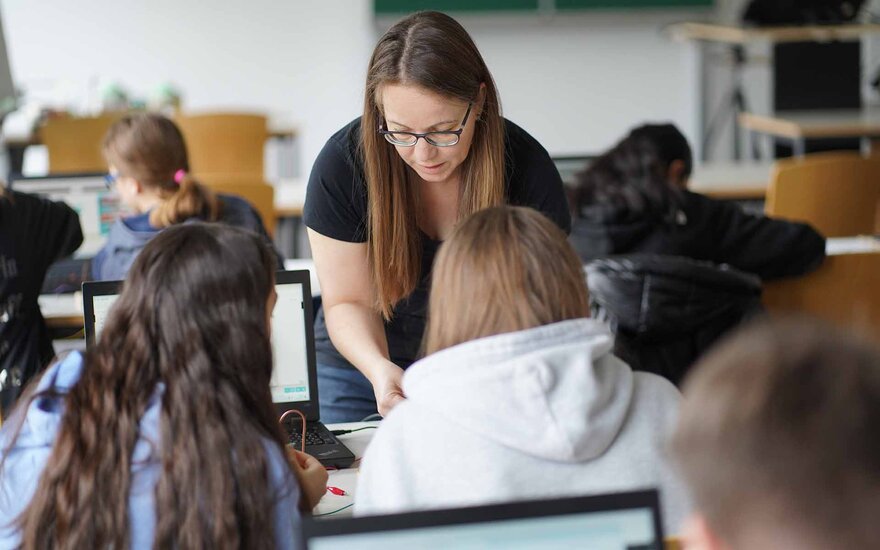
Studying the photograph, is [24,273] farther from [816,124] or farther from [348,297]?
[816,124]

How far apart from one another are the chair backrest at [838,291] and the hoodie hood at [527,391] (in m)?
1.75

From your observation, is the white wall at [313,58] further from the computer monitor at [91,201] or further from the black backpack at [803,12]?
the computer monitor at [91,201]

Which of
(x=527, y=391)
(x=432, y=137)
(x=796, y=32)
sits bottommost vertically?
(x=527, y=391)

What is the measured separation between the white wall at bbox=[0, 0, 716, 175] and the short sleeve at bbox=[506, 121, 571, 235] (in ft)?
18.5

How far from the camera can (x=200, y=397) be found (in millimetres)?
1392

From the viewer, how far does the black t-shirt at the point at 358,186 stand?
211 cm

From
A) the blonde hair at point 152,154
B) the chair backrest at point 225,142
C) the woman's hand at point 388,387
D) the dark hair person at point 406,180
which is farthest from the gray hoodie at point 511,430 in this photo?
the chair backrest at point 225,142

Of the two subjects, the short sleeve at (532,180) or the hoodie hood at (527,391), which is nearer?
the hoodie hood at (527,391)

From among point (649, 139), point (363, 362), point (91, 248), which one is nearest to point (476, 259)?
point (363, 362)

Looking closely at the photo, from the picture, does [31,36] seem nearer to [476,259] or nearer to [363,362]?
[363,362]

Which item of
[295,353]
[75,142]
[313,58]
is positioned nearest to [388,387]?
[295,353]

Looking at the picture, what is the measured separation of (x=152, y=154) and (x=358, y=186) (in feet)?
4.08

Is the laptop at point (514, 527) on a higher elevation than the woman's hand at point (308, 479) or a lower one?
higher

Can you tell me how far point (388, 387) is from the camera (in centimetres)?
190
